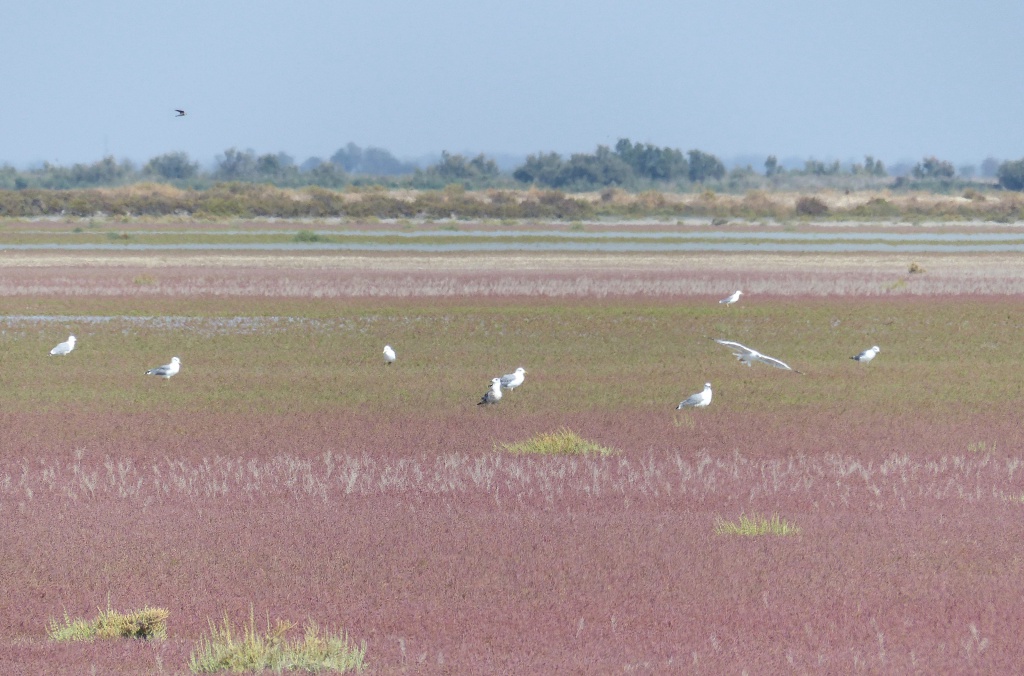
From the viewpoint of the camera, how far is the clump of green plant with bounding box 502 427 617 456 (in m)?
14.4

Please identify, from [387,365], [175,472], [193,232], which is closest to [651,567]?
[175,472]

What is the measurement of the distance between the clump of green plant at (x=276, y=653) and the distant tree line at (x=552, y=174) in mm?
143653

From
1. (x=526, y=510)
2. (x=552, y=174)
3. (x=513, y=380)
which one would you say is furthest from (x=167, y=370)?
(x=552, y=174)

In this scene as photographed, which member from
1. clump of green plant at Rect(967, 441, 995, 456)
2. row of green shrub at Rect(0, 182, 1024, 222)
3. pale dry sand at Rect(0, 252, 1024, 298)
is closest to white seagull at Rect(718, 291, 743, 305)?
pale dry sand at Rect(0, 252, 1024, 298)

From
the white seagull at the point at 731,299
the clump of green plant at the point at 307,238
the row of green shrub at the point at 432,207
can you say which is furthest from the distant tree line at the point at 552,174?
the white seagull at the point at 731,299

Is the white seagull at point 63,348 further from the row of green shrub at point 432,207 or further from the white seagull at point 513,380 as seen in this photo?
the row of green shrub at point 432,207

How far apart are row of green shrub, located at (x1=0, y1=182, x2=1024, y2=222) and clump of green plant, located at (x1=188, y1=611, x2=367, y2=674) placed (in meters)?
83.7

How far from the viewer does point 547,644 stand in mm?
7848

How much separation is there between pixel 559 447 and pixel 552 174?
150m

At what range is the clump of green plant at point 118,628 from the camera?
7.96 meters

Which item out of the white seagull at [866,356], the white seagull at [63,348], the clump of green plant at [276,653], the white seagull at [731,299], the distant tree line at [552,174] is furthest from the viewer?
the distant tree line at [552,174]

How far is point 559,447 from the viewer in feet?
47.3

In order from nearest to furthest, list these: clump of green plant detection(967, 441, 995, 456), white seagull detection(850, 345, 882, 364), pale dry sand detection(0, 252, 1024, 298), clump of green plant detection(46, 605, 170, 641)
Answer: clump of green plant detection(46, 605, 170, 641) → clump of green plant detection(967, 441, 995, 456) → white seagull detection(850, 345, 882, 364) → pale dry sand detection(0, 252, 1024, 298)

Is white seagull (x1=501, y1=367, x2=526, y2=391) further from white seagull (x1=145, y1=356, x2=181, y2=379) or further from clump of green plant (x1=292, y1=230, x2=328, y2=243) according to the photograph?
clump of green plant (x1=292, y1=230, x2=328, y2=243)
